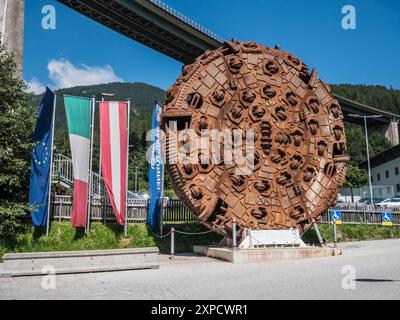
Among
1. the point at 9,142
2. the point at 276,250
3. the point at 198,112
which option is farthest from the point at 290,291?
the point at 9,142

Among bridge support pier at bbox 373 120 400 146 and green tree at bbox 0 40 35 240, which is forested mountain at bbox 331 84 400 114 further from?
green tree at bbox 0 40 35 240

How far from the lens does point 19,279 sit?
10.4m

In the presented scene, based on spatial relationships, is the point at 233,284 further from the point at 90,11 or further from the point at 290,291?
the point at 90,11

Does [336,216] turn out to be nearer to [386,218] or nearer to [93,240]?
[386,218]

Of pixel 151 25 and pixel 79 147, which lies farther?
pixel 151 25

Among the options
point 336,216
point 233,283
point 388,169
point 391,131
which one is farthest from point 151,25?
point 391,131

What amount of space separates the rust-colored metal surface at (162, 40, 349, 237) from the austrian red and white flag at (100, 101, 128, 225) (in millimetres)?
3999

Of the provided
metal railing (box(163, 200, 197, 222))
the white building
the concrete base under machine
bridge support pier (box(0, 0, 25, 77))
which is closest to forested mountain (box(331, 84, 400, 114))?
the white building

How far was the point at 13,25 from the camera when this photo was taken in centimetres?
2928

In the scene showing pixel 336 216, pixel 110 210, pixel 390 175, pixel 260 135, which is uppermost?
pixel 390 175

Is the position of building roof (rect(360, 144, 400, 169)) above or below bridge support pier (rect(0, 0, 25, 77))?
below

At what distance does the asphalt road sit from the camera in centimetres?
787

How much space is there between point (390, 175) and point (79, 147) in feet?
199

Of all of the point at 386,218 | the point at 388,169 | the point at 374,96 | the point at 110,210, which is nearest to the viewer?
the point at 110,210
